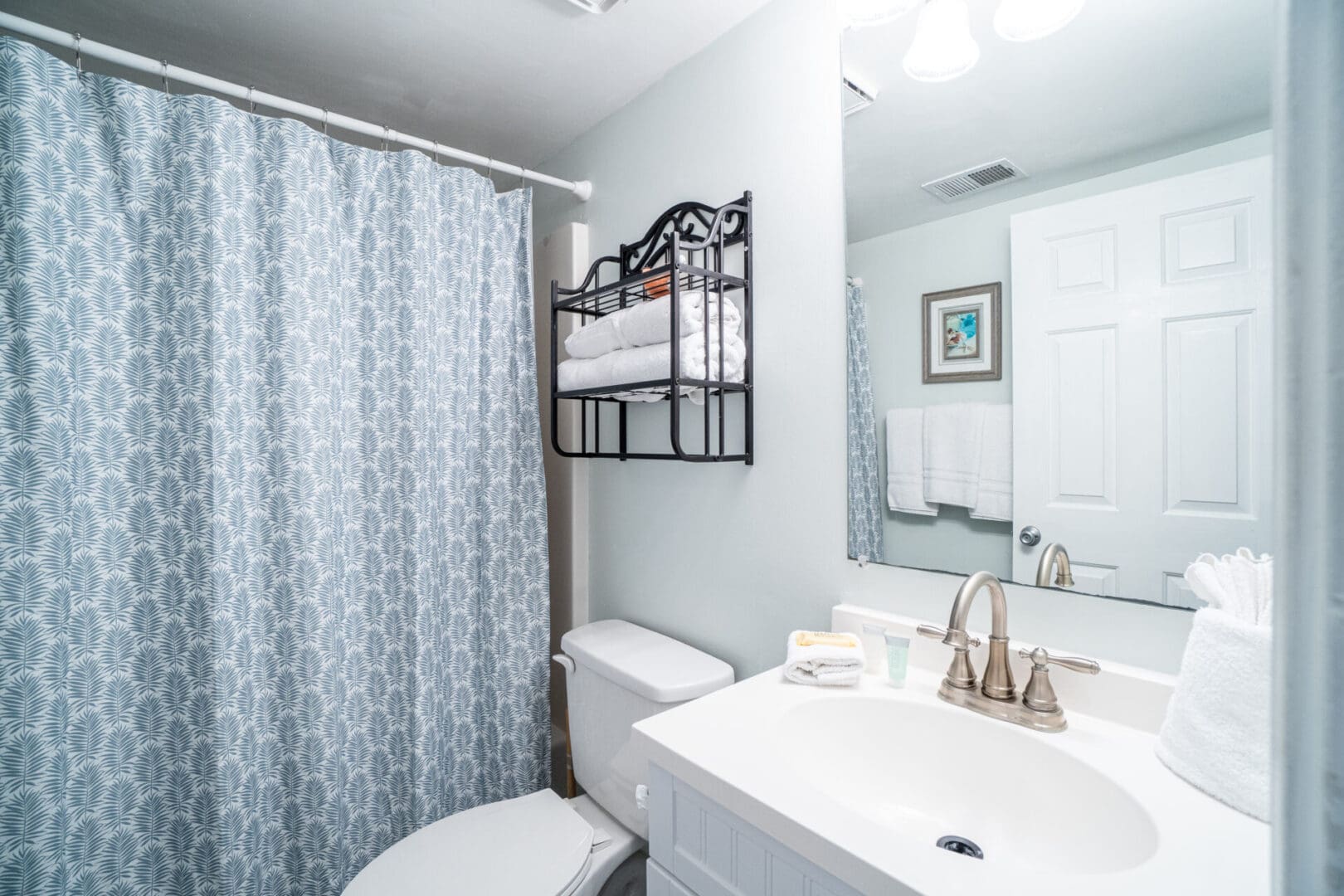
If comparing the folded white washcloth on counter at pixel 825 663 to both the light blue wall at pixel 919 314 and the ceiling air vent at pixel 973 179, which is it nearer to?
the light blue wall at pixel 919 314

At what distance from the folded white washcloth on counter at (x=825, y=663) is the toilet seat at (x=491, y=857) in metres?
0.62

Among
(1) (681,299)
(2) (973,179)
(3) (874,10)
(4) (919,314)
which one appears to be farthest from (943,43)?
(1) (681,299)

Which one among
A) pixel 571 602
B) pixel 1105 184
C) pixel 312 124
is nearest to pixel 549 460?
pixel 571 602

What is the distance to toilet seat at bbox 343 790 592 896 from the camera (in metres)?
1.09

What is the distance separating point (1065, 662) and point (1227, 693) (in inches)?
7.7

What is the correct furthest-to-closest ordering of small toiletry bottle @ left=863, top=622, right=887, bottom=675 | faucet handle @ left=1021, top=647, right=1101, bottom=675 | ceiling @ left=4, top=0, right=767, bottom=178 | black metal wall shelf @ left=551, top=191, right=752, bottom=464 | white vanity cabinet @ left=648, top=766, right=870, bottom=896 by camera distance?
1. ceiling @ left=4, top=0, right=767, bottom=178
2. black metal wall shelf @ left=551, top=191, right=752, bottom=464
3. small toiletry bottle @ left=863, top=622, right=887, bottom=675
4. faucet handle @ left=1021, top=647, right=1101, bottom=675
5. white vanity cabinet @ left=648, top=766, right=870, bottom=896

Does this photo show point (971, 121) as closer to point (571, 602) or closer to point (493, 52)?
point (493, 52)

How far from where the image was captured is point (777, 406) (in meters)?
1.27

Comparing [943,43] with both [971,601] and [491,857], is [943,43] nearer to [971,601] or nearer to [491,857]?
[971,601]

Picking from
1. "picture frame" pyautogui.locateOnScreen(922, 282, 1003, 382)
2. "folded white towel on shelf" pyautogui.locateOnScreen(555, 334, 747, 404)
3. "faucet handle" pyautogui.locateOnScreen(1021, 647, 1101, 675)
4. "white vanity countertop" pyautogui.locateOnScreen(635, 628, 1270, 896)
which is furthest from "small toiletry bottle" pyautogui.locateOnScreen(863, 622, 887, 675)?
"folded white towel on shelf" pyautogui.locateOnScreen(555, 334, 747, 404)

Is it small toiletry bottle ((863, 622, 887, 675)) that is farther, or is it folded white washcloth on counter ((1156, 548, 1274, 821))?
small toiletry bottle ((863, 622, 887, 675))

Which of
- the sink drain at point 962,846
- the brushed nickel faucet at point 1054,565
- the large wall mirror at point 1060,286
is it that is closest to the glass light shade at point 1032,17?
the large wall mirror at point 1060,286

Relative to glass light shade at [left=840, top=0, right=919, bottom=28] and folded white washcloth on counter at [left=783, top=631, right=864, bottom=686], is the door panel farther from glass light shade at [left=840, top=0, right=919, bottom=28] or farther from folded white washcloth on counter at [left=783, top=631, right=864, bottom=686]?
glass light shade at [left=840, top=0, right=919, bottom=28]

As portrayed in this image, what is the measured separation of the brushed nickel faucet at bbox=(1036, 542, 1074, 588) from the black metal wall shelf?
582 mm
